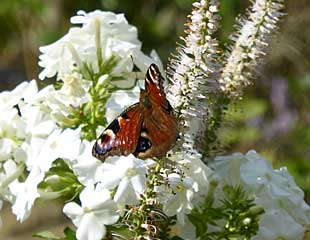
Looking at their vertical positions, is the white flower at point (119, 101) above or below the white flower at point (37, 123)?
above

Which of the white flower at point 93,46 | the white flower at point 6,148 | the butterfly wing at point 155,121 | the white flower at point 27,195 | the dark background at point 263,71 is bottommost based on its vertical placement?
the dark background at point 263,71

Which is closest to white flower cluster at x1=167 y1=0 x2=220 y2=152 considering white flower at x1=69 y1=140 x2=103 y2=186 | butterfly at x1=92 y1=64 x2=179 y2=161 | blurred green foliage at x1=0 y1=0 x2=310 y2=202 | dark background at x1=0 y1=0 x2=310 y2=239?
butterfly at x1=92 y1=64 x2=179 y2=161

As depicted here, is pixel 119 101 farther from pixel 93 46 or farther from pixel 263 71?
pixel 263 71

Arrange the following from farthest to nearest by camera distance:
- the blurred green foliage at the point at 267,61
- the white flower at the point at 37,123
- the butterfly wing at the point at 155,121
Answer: the blurred green foliage at the point at 267,61
the white flower at the point at 37,123
the butterfly wing at the point at 155,121

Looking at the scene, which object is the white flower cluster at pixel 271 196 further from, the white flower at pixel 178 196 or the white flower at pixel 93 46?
the white flower at pixel 93 46

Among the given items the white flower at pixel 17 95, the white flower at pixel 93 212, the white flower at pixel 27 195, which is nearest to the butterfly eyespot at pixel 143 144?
the white flower at pixel 93 212

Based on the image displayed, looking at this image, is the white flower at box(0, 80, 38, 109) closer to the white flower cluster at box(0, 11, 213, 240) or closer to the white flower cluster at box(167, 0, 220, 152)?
the white flower cluster at box(0, 11, 213, 240)

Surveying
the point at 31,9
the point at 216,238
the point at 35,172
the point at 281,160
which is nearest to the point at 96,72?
the point at 35,172
